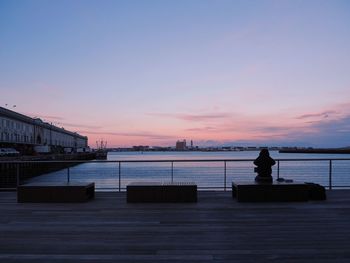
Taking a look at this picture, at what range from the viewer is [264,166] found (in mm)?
9266

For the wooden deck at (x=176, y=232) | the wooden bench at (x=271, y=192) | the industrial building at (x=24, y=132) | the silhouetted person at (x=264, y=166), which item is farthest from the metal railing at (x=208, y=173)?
the industrial building at (x=24, y=132)

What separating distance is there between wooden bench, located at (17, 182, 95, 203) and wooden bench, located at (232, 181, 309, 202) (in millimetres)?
3390

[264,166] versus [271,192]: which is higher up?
[264,166]

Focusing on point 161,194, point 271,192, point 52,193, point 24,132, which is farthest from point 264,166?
point 24,132

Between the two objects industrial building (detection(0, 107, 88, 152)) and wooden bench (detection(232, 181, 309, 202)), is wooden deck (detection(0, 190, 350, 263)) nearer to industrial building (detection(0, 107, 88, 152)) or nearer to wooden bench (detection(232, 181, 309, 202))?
wooden bench (detection(232, 181, 309, 202))

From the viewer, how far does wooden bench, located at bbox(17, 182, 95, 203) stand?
29.5 ft

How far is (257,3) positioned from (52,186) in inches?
303

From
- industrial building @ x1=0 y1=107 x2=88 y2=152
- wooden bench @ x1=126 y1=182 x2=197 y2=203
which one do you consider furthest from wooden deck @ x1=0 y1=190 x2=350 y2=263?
industrial building @ x1=0 y1=107 x2=88 y2=152

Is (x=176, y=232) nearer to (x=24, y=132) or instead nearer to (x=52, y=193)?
(x=52, y=193)

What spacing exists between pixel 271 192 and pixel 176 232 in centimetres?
352

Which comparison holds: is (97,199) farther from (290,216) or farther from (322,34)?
(322,34)

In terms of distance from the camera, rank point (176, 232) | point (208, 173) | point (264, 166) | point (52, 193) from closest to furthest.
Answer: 1. point (176, 232)
2. point (52, 193)
3. point (264, 166)
4. point (208, 173)

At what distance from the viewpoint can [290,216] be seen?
7.08m

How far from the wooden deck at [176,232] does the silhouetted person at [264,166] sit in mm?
929
